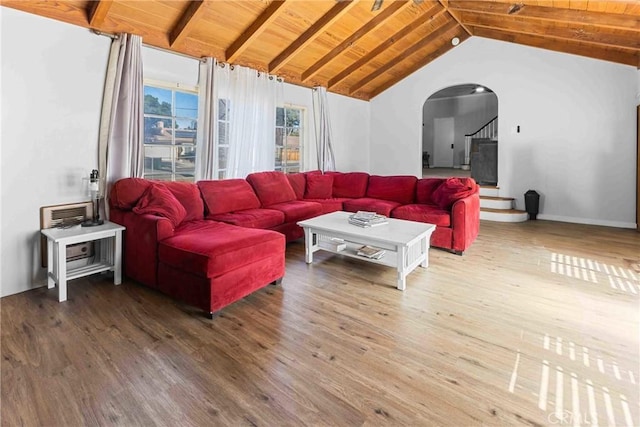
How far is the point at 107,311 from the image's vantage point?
2422mm

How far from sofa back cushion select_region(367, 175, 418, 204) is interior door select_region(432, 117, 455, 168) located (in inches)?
326

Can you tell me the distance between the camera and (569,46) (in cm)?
527

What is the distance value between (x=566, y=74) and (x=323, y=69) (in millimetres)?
4068

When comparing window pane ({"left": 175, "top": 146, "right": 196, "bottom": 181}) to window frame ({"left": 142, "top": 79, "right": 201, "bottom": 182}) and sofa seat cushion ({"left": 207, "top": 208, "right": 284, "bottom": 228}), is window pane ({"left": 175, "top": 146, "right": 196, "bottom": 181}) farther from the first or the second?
sofa seat cushion ({"left": 207, "top": 208, "right": 284, "bottom": 228})

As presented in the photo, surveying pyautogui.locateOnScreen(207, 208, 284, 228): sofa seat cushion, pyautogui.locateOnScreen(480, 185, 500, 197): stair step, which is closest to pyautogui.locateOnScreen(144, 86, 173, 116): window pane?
pyautogui.locateOnScreen(207, 208, 284, 228): sofa seat cushion

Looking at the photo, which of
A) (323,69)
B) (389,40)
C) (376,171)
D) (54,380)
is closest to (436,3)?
(389,40)

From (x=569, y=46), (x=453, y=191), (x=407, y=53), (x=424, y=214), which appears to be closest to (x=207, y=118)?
(x=424, y=214)

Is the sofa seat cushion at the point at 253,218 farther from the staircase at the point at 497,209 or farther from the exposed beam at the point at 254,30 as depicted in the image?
the staircase at the point at 497,209

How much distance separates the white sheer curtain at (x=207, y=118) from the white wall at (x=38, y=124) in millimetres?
1166

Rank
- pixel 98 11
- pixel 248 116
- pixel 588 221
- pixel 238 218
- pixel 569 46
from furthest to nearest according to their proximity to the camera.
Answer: pixel 588 221 → pixel 569 46 → pixel 248 116 → pixel 238 218 → pixel 98 11

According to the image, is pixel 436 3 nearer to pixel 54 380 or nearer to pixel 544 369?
pixel 544 369

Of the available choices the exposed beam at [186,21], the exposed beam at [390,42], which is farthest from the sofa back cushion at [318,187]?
the exposed beam at [186,21]

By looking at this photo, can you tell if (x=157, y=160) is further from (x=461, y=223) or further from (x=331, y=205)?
(x=461, y=223)

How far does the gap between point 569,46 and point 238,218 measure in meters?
5.82
